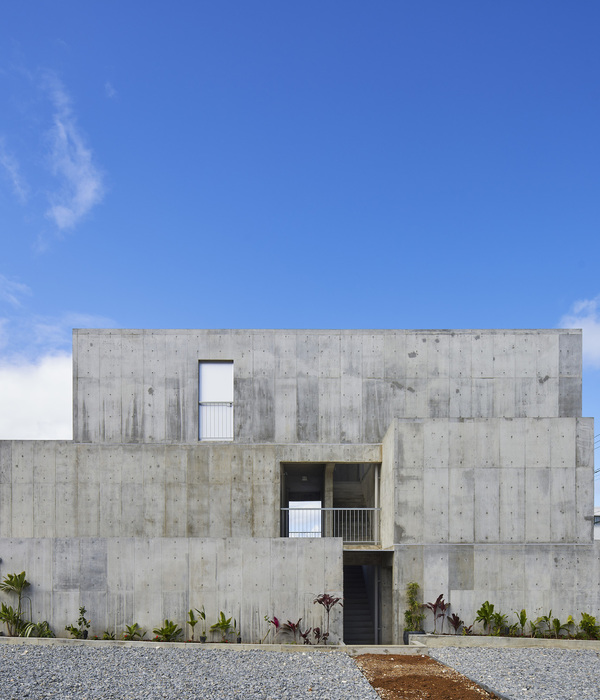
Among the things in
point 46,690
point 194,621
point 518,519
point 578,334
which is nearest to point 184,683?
point 46,690

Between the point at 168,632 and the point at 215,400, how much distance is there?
250 inches

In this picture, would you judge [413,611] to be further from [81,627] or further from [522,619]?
[81,627]

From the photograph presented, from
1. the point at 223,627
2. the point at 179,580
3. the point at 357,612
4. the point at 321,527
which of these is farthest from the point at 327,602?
the point at 357,612

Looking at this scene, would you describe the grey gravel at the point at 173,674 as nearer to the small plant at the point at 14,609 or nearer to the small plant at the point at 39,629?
the small plant at the point at 39,629

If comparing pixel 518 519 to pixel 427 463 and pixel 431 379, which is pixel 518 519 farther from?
pixel 431 379

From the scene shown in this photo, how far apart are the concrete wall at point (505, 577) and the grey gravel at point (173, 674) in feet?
9.92

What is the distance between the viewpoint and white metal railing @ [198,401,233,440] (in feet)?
61.1

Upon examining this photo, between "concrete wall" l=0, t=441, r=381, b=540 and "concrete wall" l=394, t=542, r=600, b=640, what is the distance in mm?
3700

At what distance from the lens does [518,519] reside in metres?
15.9

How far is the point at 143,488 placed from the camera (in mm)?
18047

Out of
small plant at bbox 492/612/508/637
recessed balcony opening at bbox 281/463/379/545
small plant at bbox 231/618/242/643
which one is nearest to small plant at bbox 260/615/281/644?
small plant at bbox 231/618/242/643

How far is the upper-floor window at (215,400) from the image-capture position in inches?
733

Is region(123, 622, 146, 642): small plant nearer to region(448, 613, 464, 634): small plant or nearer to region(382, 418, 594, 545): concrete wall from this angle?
region(382, 418, 594, 545): concrete wall

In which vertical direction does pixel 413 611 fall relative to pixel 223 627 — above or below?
above
